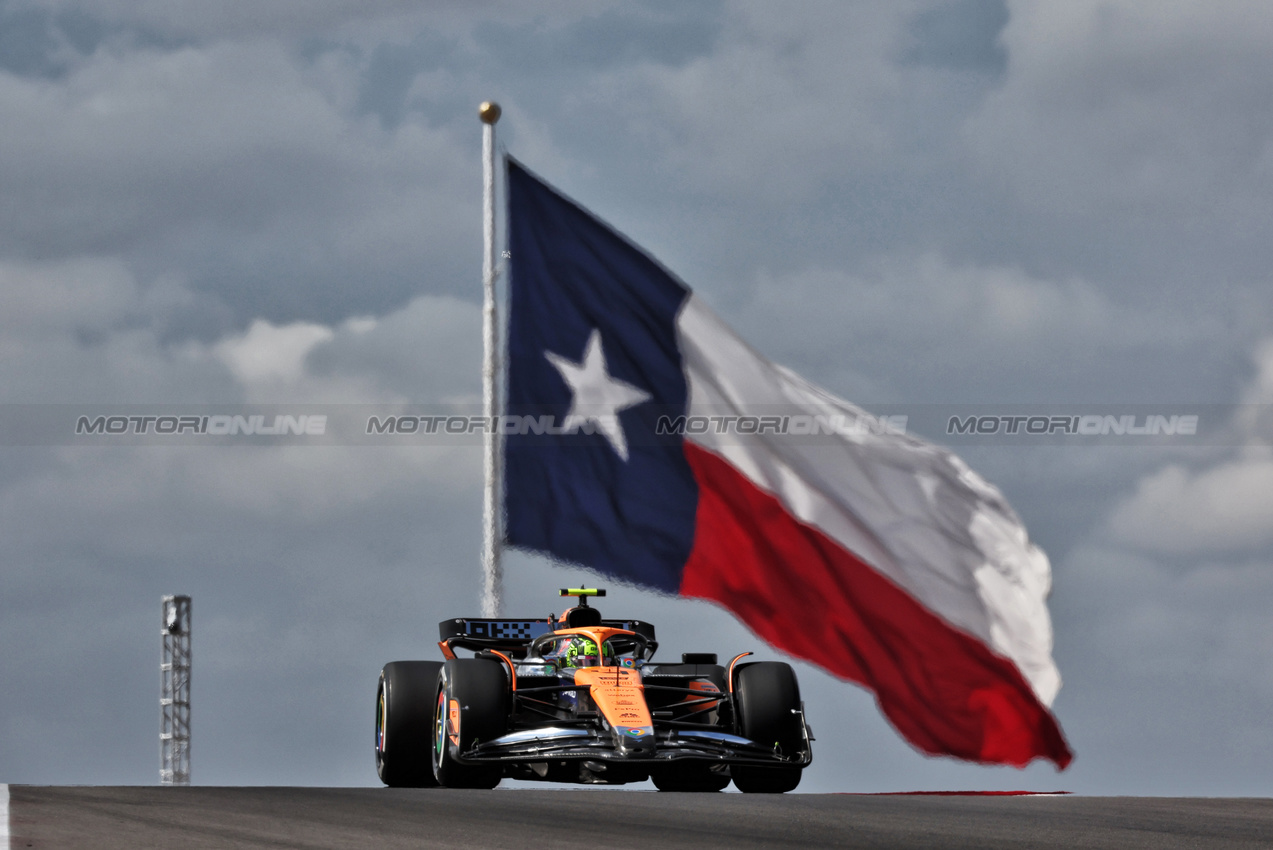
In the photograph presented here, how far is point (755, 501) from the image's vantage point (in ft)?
62.6

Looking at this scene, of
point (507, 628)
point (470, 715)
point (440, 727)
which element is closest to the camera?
point (470, 715)

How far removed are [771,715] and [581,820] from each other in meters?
5.48

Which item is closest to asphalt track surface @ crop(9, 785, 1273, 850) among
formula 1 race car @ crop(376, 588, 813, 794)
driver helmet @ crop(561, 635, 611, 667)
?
formula 1 race car @ crop(376, 588, 813, 794)

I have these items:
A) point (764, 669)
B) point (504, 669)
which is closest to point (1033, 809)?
point (764, 669)

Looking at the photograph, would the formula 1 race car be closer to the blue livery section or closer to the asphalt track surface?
the blue livery section

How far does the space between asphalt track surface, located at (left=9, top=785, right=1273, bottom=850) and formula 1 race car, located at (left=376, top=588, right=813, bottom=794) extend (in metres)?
1.60

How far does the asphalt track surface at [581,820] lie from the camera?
896cm

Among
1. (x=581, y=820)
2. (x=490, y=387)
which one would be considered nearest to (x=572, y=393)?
(x=490, y=387)

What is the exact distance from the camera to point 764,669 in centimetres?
1605

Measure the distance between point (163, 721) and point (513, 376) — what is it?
11722 millimetres

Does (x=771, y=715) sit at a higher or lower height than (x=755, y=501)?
lower

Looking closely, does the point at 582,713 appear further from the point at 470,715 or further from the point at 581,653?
the point at 470,715

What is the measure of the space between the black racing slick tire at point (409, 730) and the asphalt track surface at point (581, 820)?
3.01 meters

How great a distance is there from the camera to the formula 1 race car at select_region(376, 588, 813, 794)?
47.8ft
